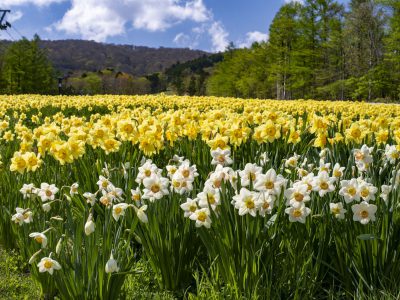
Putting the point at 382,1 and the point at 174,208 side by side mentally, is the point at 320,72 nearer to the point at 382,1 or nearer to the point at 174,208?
the point at 382,1

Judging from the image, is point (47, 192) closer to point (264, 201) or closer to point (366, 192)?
point (264, 201)

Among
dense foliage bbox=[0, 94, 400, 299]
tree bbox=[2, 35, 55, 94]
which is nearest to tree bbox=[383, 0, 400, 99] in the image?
dense foliage bbox=[0, 94, 400, 299]

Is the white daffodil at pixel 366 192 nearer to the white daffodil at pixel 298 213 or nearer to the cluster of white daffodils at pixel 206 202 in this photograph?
the white daffodil at pixel 298 213

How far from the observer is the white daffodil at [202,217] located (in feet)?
6.79

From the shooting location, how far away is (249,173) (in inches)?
84.7

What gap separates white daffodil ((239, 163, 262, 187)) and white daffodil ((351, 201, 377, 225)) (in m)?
0.48

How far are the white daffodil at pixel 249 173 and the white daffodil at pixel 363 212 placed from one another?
481mm

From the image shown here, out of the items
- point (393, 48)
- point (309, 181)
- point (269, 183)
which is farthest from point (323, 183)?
point (393, 48)

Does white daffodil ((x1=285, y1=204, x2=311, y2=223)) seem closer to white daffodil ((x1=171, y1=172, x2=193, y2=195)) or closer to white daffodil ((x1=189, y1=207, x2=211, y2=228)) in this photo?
white daffodil ((x1=189, y1=207, x2=211, y2=228))

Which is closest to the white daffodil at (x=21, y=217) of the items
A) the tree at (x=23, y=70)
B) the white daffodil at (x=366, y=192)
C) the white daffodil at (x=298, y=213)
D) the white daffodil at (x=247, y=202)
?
the white daffodil at (x=247, y=202)

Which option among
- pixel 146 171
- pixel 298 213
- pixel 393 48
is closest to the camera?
pixel 298 213

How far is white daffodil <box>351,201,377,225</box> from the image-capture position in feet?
6.61

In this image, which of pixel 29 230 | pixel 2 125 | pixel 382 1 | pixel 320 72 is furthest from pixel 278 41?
pixel 29 230

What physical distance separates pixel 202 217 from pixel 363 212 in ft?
2.53
